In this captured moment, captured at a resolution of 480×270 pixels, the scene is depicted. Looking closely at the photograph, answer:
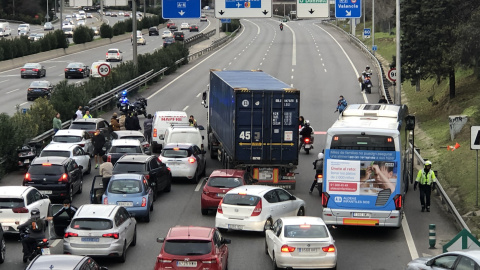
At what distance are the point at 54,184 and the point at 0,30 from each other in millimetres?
92699

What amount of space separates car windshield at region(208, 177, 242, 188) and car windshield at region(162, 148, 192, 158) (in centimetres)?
545

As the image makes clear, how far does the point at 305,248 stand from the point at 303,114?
3210cm

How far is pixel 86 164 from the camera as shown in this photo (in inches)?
1341

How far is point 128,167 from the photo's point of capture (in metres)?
29.1

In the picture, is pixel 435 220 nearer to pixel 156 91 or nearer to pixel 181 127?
pixel 181 127

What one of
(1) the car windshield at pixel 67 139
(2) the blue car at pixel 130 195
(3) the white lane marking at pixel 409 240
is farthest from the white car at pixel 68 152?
(3) the white lane marking at pixel 409 240

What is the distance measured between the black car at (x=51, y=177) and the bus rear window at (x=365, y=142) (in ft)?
30.9

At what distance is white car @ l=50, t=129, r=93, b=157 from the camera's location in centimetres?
3588

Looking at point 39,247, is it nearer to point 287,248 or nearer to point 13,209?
point 13,209

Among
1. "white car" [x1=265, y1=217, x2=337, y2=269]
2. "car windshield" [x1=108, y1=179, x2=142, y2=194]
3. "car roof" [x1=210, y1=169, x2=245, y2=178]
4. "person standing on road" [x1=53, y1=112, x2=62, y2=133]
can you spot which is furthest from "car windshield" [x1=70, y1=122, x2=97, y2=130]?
"white car" [x1=265, y1=217, x2=337, y2=269]

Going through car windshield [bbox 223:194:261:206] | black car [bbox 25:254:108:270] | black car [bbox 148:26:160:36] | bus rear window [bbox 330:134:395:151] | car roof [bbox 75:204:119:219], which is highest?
black car [bbox 148:26:160:36]

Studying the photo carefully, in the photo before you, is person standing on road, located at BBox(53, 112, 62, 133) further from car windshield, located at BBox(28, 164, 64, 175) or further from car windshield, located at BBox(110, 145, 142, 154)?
car windshield, located at BBox(28, 164, 64, 175)

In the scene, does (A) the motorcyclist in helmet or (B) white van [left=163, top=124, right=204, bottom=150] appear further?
(B) white van [left=163, top=124, right=204, bottom=150]

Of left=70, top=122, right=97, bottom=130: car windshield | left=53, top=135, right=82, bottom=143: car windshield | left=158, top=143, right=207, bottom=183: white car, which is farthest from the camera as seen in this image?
left=70, top=122, right=97, bottom=130: car windshield
